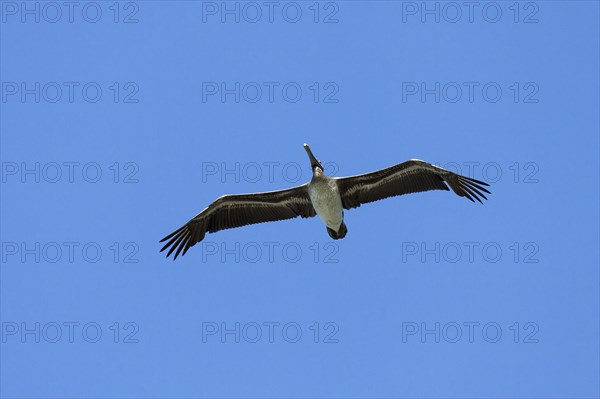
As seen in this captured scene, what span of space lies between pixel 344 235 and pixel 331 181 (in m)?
1.39

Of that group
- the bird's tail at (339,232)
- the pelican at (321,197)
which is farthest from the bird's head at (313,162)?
the bird's tail at (339,232)

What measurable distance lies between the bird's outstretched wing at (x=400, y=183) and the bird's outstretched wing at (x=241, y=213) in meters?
1.10

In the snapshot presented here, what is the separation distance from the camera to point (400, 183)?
2633 cm

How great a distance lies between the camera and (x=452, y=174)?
85.7ft

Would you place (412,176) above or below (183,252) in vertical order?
above

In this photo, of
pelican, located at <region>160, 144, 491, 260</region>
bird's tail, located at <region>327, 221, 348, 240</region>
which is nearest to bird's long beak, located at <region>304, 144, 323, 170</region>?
pelican, located at <region>160, 144, 491, 260</region>

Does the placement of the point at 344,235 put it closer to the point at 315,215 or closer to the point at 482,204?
the point at 315,215

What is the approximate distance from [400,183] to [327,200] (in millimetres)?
2061

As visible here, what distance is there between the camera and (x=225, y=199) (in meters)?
26.3

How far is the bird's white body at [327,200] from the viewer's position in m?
25.5

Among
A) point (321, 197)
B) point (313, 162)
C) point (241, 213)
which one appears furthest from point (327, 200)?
point (241, 213)

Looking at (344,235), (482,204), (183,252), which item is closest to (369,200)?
(344,235)

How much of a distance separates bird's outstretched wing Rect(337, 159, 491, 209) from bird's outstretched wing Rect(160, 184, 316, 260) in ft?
3.61

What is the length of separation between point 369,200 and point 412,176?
124 centimetres
